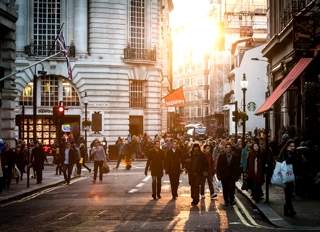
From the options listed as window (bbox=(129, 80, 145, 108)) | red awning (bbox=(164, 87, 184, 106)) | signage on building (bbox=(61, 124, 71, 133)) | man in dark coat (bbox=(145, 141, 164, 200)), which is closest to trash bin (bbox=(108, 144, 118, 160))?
signage on building (bbox=(61, 124, 71, 133))

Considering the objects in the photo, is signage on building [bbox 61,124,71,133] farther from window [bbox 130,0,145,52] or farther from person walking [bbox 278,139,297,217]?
person walking [bbox 278,139,297,217]

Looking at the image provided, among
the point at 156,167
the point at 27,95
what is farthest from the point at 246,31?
the point at 156,167

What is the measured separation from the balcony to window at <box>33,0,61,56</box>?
233 inches

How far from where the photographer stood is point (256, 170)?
20.2 metres

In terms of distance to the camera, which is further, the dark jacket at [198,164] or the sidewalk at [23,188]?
the sidewalk at [23,188]

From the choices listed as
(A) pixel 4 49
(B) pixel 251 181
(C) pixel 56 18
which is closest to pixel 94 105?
(C) pixel 56 18

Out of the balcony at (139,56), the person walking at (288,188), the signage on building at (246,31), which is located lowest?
the person walking at (288,188)

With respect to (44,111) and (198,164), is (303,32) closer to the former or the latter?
(198,164)

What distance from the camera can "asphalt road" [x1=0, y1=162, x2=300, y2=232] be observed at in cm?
1439

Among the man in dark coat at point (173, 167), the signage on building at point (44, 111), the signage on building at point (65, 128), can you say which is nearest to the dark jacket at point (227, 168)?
the man in dark coat at point (173, 167)

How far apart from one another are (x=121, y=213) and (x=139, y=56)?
126 feet

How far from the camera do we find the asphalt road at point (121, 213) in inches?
567

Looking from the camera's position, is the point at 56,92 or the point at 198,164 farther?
the point at 56,92

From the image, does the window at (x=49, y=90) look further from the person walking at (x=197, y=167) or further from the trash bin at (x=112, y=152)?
the person walking at (x=197, y=167)
